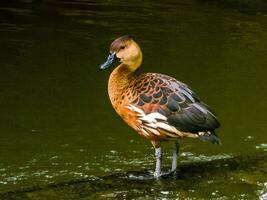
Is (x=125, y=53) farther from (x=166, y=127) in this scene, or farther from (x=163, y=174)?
(x=163, y=174)

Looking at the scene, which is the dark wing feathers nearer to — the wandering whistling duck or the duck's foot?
the wandering whistling duck

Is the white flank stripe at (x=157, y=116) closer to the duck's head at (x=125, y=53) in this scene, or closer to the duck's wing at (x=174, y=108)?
the duck's wing at (x=174, y=108)

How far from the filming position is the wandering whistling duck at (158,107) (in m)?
5.82

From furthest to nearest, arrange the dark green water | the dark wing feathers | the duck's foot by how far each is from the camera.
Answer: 1. the dark green water
2. the duck's foot
3. the dark wing feathers

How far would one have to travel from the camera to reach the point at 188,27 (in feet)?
53.0

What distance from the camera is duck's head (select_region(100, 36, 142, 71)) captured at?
6.15 meters

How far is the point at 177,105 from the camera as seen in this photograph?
5.84 metres

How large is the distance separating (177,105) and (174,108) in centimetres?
4

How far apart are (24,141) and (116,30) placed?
757 cm

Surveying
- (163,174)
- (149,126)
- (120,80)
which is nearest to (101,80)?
(120,80)

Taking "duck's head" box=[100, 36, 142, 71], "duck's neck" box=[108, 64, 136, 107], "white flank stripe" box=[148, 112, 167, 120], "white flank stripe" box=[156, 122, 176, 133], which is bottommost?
"white flank stripe" box=[156, 122, 176, 133]

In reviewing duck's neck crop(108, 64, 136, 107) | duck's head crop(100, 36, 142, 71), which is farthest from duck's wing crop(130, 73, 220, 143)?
duck's head crop(100, 36, 142, 71)

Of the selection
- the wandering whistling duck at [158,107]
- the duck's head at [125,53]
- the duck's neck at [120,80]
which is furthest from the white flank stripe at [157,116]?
the duck's head at [125,53]

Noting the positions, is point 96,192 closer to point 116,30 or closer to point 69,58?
point 69,58
